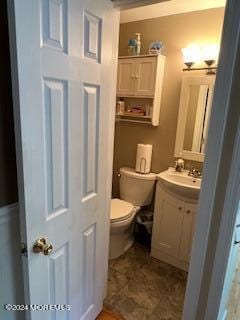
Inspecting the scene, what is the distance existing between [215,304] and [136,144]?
175 cm

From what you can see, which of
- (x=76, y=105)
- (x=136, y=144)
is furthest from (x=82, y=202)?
(x=136, y=144)

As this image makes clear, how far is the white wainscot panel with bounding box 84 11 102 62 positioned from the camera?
106 cm

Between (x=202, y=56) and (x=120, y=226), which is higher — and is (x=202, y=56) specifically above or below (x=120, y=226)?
above

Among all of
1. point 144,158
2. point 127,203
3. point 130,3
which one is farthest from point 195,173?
point 130,3

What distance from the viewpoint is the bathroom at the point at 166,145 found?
1.88m

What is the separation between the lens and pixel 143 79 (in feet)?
7.65

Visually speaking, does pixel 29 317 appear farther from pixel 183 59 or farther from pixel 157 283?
pixel 183 59

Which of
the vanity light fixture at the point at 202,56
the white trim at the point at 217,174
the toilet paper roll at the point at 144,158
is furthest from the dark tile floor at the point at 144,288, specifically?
the vanity light fixture at the point at 202,56

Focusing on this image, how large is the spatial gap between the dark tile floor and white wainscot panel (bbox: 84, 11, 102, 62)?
5.66 ft

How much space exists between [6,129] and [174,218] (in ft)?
5.54

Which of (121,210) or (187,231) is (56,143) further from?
(187,231)

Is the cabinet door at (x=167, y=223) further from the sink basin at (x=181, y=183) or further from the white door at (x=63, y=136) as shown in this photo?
the white door at (x=63, y=136)

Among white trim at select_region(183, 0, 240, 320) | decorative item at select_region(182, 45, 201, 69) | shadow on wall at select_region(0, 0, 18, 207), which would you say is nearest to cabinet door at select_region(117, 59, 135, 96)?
decorative item at select_region(182, 45, 201, 69)

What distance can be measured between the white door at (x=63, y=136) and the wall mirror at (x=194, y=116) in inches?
42.9
